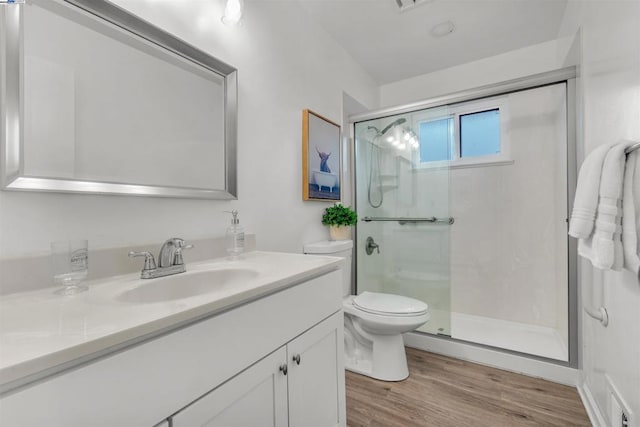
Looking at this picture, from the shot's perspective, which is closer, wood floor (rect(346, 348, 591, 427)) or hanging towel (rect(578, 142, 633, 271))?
hanging towel (rect(578, 142, 633, 271))

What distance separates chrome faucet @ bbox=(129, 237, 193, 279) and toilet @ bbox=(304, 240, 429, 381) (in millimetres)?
857

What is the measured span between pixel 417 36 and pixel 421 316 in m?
2.02

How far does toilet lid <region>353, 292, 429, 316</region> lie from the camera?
1.67m

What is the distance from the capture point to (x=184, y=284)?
992 mm

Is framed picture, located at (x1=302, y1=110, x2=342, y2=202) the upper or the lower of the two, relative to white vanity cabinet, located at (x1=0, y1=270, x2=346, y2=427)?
upper

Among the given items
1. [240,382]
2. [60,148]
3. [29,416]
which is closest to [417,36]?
[60,148]

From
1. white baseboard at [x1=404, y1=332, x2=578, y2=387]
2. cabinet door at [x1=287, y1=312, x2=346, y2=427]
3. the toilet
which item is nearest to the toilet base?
the toilet

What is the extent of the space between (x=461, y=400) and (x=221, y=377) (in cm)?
146

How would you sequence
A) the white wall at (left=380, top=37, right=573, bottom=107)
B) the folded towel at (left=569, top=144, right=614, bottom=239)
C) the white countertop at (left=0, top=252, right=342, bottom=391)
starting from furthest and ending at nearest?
1. the white wall at (left=380, top=37, right=573, bottom=107)
2. the folded towel at (left=569, top=144, right=614, bottom=239)
3. the white countertop at (left=0, top=252, right=342, bottom=391)

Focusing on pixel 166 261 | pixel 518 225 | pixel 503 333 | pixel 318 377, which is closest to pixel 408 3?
pixel 518 225

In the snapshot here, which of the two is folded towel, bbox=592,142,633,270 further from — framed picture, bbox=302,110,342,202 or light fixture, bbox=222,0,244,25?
light fixture, bbox=222,0,244,25

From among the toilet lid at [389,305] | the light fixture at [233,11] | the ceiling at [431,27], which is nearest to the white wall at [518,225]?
the ceiling at [431,27]

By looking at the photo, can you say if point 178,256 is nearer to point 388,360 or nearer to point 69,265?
point 69,265

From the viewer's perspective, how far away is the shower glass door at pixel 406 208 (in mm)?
2197
